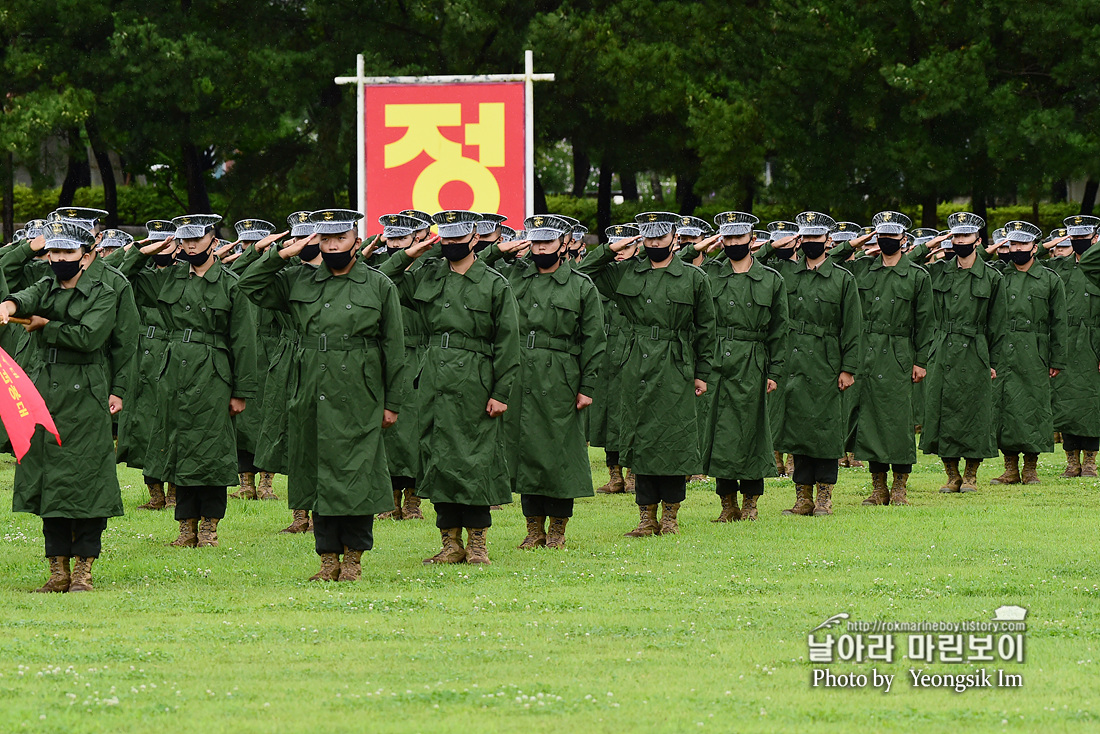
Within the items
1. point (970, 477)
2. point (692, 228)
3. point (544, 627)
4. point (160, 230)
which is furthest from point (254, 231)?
point (970, 477)

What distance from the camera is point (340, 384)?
10086mm

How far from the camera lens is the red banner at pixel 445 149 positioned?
19.2m

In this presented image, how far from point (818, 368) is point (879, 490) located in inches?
56.2

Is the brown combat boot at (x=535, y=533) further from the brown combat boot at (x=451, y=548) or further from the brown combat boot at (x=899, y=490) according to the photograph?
the brown combat boot at (x=899, y=490)

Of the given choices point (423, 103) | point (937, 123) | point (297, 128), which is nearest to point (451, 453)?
point (423, 103)

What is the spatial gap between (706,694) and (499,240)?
6.40 meters

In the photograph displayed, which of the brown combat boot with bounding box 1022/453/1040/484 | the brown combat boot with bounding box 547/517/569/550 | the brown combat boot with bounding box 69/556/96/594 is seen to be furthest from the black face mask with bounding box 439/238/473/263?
the brown combat boot with bounding box 1022/453/1040/484

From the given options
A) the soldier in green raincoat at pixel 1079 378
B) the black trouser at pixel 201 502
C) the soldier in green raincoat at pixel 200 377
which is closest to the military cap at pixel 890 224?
the soldier in green raincoat at pixel 1079 378

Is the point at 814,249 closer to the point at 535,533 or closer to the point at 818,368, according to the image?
the point at 818,368

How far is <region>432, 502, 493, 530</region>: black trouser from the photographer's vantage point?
11.0 metres

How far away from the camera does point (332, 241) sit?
402 inches

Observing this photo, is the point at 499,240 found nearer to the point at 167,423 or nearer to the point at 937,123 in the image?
the point at 167,423

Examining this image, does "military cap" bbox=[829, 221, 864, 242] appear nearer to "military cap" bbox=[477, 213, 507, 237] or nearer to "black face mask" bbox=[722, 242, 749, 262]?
"black face mask" bbox=[722, 242, 749, 262]

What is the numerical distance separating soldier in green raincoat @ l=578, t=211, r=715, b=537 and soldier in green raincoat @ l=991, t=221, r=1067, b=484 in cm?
475
